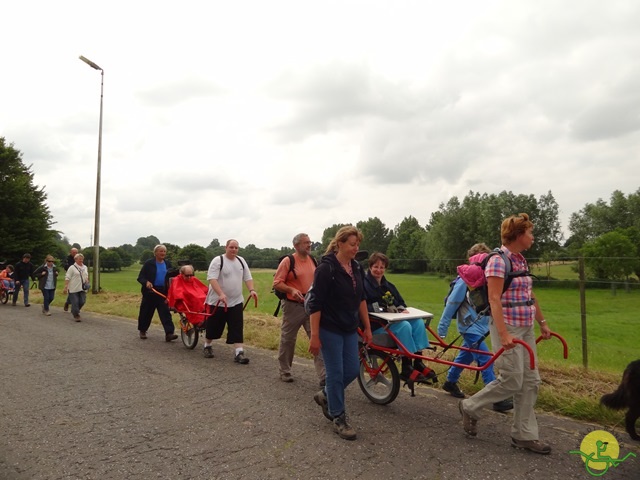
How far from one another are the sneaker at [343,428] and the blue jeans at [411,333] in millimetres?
1107

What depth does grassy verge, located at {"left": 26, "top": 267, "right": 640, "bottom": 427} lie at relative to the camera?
525cm

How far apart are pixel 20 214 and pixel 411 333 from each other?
37.0 m

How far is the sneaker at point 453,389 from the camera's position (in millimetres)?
5602

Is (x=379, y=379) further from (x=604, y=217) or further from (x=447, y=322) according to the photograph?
(x=604, y=217)

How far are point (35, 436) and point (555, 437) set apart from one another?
4.90m

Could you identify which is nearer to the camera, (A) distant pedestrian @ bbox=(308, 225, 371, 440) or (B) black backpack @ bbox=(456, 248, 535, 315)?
(B) black backpack @ bbox=(456, 248, 535, 315)

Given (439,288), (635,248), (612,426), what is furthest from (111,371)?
(635,248)

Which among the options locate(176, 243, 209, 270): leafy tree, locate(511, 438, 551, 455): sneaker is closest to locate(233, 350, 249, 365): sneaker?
locate(511, 438, 551, 455): sneaker

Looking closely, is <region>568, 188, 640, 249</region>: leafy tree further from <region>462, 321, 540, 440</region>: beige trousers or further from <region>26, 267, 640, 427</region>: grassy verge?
<region>462, 321, 540, 440</region>: beige trousers

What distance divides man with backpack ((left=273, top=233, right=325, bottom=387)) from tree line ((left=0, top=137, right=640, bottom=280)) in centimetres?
473

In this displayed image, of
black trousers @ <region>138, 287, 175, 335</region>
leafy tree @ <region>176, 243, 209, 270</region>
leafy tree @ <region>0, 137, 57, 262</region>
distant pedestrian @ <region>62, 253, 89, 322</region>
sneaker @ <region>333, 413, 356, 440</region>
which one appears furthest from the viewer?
leafy tree @ <region>0, 137, 57, 262</region>

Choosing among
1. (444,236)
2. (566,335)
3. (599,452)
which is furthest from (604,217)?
(599,452)

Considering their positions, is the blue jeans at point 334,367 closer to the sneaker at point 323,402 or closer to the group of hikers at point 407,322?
the group of hikers at point 407,322

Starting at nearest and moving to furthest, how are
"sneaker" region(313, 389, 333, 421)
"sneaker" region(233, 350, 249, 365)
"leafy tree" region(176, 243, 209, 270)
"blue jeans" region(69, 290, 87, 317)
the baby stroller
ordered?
1. "sneaker" region(313, 389, 333, 421)
2. "sneaker" region(233, 350, 249, 365)
3. the baby stroller
4. "blue jeans" region(69, 290, 87, 317)
5. "leafy tree" region(176, 243, 209, 270)
